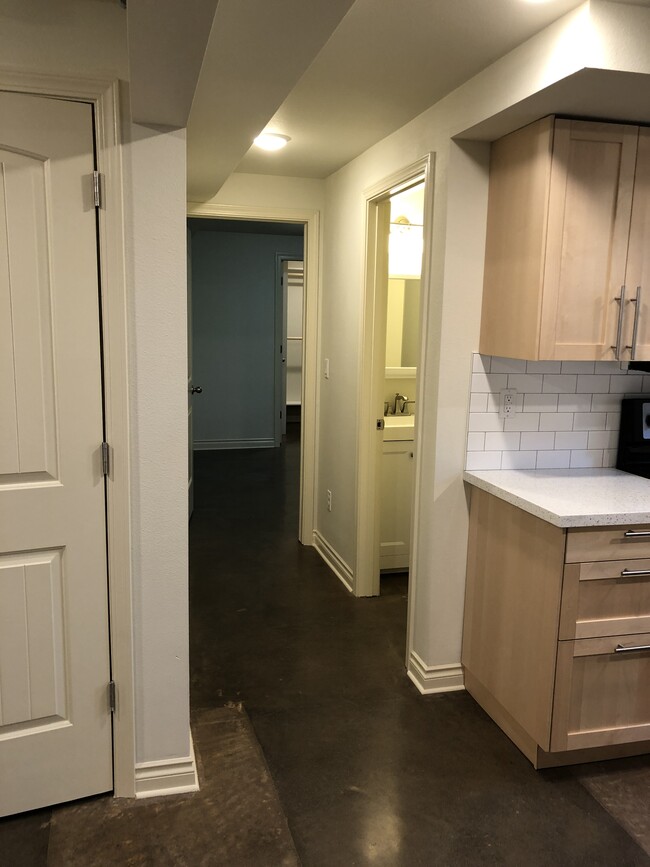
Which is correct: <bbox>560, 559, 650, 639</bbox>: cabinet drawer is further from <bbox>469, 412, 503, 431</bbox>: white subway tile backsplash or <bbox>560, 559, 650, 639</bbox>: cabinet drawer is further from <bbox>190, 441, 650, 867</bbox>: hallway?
<bbox>469, 412, 503, 431</bbox>: white subway tile backsplash

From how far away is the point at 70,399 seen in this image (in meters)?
2.04

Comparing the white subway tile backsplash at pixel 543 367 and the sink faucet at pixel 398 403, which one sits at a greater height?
the white subway tile backsplash at pixel 543 367

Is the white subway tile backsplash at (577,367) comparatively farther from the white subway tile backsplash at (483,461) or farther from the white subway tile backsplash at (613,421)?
the white subway tile backsplash at (483,461)

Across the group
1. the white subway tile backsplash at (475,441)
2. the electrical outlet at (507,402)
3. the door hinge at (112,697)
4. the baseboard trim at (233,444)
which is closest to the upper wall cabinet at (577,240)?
the electrical outlet at (507,402)

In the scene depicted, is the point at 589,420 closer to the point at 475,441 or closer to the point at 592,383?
the point at 592,383

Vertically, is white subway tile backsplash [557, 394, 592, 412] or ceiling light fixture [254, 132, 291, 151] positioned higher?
ceiling light fixture [254, 132, 291, 151]

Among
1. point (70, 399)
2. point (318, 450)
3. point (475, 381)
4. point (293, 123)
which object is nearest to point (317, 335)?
point (318, 450)

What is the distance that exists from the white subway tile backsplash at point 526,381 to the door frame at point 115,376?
152 centimetres

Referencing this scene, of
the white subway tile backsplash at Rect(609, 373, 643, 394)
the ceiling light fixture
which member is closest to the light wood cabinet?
the white subway tile backsplash at Rect(609, 373, 643, 394)

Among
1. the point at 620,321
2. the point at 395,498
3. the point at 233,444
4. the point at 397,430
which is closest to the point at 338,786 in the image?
the point at 620,321

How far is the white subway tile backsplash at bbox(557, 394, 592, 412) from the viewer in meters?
2.90

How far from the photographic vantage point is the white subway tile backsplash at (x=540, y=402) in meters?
2.86

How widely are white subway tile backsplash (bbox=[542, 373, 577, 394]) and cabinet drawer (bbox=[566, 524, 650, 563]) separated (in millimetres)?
728

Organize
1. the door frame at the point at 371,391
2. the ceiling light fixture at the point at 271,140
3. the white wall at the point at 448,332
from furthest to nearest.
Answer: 1. the door frame at the point at 371,391
2. the ceiling light fixture at the point at 271,140
3. the white wall at the point at 448,332
